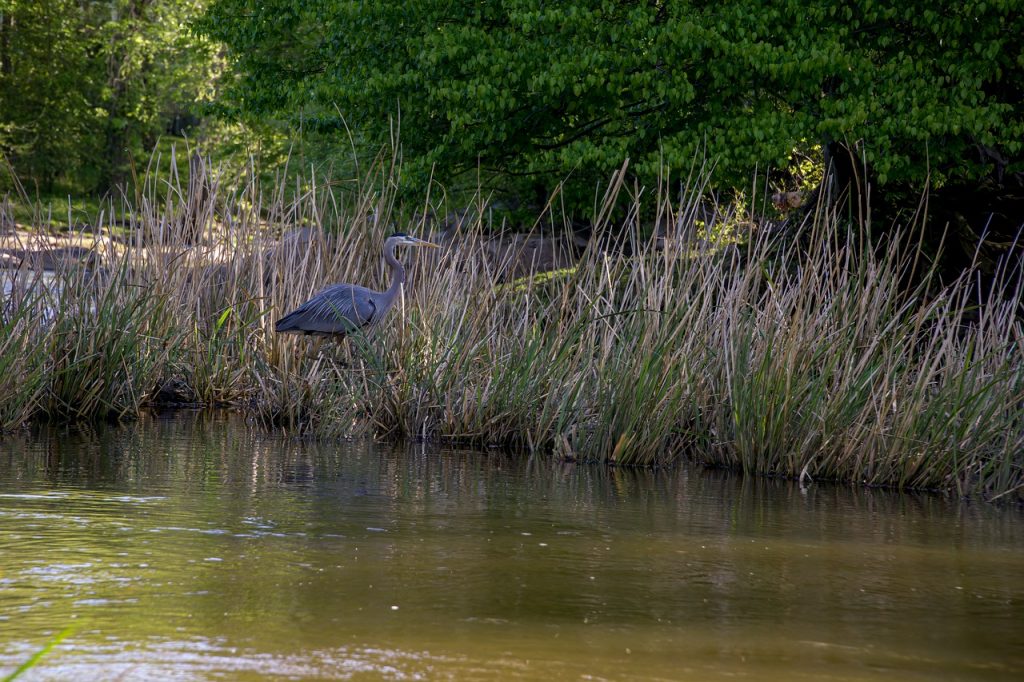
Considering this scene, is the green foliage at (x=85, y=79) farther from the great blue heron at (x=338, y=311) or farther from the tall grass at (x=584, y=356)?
the great blue heron at (x=338, y=311)

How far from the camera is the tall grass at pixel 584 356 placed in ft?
18.5

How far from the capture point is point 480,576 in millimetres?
3227

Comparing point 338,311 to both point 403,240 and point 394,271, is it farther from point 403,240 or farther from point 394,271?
point 403,240

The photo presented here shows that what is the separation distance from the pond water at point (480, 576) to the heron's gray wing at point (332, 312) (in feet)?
5.66

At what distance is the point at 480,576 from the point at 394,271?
472 cm

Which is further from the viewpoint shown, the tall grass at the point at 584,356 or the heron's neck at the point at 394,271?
the heron's neck at the point at 394,271

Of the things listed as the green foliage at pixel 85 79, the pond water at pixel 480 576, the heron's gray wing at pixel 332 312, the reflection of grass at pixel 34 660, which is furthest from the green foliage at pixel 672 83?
the green foliage at pixel 85 79

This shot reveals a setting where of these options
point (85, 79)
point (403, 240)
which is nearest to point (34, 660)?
point (403, 240)

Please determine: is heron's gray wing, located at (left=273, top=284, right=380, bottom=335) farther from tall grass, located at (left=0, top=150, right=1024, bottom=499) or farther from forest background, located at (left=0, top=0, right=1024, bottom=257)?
forest background, located at (left=0, top=0, right=1024, bottom=257)

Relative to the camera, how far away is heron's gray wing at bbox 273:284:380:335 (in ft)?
22.9

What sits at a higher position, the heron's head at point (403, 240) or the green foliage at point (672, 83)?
the green foliage at point (672, 83)

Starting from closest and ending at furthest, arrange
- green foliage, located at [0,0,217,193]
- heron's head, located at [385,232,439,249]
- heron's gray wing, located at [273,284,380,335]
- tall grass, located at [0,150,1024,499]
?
tall grass, located at [0,150,1024,499], heron's gray wing, located at [273,284,380,335], heron's head, located at [385,232,439,249], green foliage, located at [0,0,217,193]

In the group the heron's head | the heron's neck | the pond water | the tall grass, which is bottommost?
the pond water

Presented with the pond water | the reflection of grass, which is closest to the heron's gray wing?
the pond water
